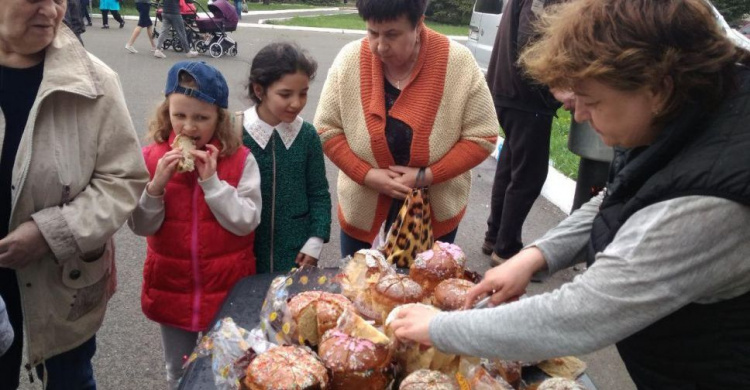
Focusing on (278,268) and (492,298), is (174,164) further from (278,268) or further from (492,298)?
(492,298)

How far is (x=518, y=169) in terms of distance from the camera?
383 cm

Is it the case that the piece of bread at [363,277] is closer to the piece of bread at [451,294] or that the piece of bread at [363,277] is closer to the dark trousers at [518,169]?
the piece of bread at [451,294]

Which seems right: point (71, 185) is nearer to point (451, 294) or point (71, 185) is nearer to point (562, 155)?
point (451, 294)

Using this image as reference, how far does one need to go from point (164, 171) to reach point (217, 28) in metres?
11.1

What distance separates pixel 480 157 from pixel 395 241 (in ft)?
1.82

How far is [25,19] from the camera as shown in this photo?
1.69 m

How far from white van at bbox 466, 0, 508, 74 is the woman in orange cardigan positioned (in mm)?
5731

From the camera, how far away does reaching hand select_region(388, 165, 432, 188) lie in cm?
243

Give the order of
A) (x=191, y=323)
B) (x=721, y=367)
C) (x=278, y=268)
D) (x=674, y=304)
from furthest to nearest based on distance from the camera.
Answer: (x=278, y=268)
(x=191, y=323)
(x=721, y=367)
(x=674, y=304)

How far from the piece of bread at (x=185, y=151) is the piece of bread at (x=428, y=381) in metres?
1.06

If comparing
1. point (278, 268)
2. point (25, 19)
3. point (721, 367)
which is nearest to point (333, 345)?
point (721, 367)

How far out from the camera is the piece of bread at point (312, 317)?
1.53 m

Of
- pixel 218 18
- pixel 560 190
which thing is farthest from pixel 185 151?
pixel 218 18

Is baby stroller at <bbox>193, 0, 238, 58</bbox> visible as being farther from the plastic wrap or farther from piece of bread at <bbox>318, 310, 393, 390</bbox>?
piece of bread at <bbox>318, 310, 393, 390</bbox>
